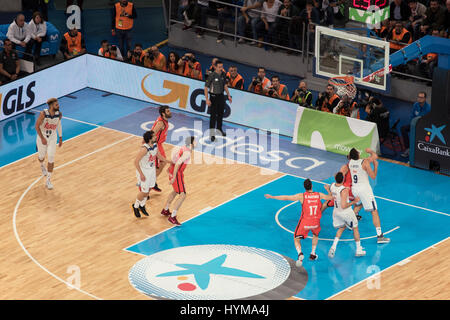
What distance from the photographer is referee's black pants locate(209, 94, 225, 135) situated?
25734 millimetres

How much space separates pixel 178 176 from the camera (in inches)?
825

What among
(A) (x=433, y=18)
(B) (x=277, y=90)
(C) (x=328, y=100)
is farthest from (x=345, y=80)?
(A) (x=433, y=18)

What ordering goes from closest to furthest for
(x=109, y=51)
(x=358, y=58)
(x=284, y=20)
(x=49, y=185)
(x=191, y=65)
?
(x=49, y=185)
(x=358, y=58)
(x=191, y=65)
(x=109, y=51)
(x=284, y=20)

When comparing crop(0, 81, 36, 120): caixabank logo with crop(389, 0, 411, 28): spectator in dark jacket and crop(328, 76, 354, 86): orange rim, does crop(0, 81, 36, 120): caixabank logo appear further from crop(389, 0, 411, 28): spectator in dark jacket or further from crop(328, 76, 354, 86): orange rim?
crop(389, 0, 411, 28): spectator in dark jacket

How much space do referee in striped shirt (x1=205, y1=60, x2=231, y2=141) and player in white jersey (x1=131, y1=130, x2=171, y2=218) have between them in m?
4.62

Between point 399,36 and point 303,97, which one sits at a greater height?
point 399,36

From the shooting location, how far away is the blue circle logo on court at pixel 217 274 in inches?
731

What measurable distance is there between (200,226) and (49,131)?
167 inches

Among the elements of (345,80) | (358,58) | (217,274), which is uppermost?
(358,58)

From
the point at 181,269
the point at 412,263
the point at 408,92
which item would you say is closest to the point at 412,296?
the point at 412,263

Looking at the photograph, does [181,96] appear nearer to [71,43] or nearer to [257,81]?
[257,81]

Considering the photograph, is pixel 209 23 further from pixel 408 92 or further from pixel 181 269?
pixel 181 269

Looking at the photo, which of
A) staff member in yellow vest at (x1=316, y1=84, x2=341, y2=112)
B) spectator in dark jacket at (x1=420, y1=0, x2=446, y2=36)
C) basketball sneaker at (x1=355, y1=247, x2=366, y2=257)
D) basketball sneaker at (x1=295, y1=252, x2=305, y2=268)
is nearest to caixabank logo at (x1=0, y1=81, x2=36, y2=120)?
staff member in yellow vest at (x1=316, y1=84, x2=341, y2=112)

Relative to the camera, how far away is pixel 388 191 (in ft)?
77.0
